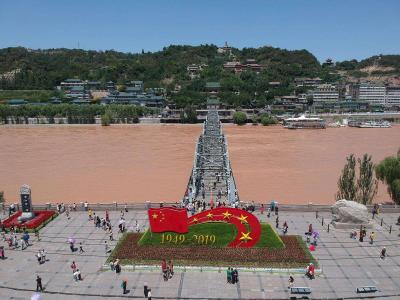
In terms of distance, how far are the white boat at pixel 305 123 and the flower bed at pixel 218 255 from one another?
92.4m

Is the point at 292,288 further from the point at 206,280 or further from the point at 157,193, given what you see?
the point at 157,193

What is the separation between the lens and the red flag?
71.7 ft

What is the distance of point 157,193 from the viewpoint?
140ft

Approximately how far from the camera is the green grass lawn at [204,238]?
2264 cm

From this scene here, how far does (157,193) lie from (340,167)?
2800 centimetres

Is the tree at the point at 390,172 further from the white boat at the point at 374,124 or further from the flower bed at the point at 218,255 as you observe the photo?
the white boat at the point at 374,124

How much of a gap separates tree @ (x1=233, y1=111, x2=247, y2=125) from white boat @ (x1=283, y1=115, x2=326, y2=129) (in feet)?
38.5

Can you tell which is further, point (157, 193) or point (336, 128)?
point (336, 128)

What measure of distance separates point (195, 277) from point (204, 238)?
11.8ft

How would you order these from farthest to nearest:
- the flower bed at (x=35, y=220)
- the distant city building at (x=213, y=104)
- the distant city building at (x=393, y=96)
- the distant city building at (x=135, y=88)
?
the distant city building at (x=393, y=96) < the distant city building at (x=135, y=88) < the distant city building at (x=213, y=104) < the flower bed at (x=35, y=220)

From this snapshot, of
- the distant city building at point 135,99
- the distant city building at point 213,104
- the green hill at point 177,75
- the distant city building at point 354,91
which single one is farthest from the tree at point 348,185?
the distant city building at point 354,91

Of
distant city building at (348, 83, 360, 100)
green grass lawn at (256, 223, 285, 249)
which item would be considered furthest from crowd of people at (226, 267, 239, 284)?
distant city building at (348, 83, 360, 100)

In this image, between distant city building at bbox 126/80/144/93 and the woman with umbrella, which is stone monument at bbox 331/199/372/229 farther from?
distant city building at bbox 126/80/144/93

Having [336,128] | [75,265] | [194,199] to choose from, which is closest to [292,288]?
[75,265]
